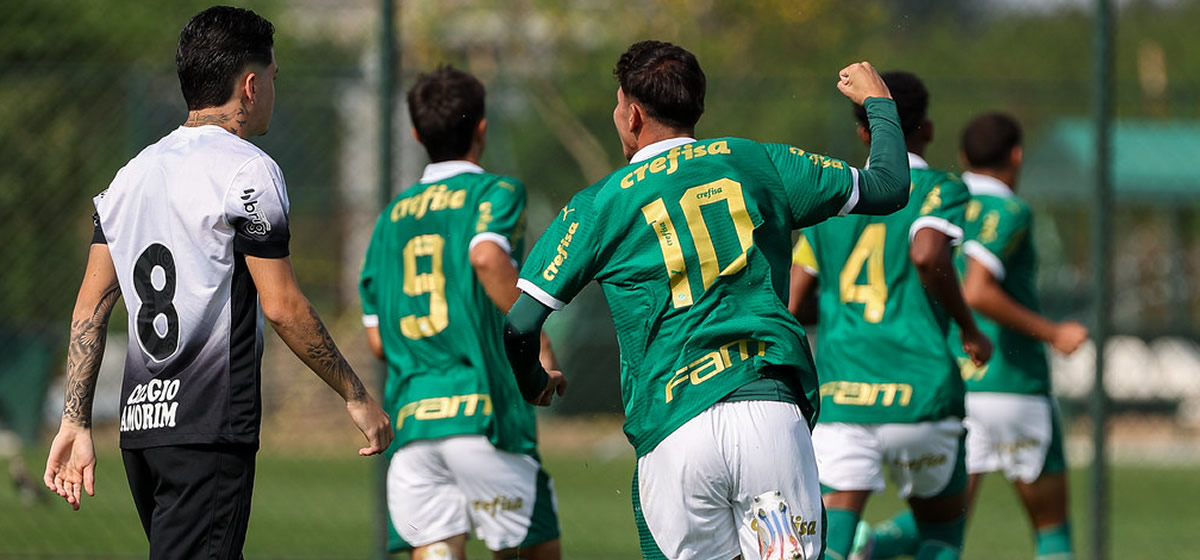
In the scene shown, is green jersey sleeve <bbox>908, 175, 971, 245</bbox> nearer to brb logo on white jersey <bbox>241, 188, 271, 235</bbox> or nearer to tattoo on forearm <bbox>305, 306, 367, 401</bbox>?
tattoo on forearm <bbox>305, 306, 367, 401</bbox>

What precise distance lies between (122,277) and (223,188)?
0.41 m

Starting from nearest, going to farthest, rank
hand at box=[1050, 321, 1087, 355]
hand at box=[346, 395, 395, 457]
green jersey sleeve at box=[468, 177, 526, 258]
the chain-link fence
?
1. hand at box=[346, 395, 395, 457]
2. green jersey sleeve at box=[468, 177, 526, 258]
3. hand at box=[1050, 321, 1087, 355]
4. the chain-link fence

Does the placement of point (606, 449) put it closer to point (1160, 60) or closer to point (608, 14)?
point (608, 14)

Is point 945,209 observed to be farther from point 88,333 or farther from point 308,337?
point 88,333

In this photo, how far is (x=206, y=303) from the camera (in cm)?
407

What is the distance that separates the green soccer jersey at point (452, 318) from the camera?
570 centimetres

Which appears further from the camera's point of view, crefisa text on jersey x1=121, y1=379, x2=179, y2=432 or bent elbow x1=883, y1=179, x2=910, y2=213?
bent elbow x1=883, y1=179, x2=910, y2=213

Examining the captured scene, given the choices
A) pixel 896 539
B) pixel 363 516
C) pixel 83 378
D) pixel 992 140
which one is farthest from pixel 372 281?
pixel 363 516

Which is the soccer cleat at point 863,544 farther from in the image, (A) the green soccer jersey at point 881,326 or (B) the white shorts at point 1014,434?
(A) the green soccer jersey at point 881,326

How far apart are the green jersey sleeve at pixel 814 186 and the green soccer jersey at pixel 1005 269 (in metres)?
2.49

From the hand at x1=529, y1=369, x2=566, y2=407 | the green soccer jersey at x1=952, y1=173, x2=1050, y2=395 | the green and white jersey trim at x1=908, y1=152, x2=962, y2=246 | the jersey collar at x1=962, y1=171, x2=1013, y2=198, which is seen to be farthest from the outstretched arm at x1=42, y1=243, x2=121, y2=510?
the jersey collar at x1=962, y1=171, x2=1013, y2=198

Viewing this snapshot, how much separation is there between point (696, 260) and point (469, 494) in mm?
1906

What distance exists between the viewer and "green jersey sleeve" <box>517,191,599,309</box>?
420cm

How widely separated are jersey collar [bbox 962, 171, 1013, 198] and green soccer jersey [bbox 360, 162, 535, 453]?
7.34 feet
